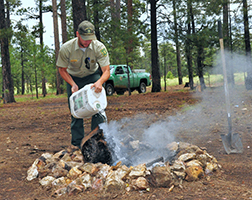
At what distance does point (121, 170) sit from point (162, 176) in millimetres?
524

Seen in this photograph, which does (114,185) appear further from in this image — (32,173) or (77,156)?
(32,173)

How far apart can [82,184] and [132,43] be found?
33.4 feet

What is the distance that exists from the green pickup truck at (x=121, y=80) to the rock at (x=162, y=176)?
10497 millimetres

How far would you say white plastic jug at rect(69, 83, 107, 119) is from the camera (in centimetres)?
324

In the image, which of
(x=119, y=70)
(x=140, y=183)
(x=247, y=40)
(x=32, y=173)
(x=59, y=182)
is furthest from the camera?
(x=119, y=70)

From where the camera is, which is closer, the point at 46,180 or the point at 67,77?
the point at 46,180

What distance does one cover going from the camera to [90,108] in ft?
10.7

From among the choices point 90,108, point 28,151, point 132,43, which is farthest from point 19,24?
point 90,108

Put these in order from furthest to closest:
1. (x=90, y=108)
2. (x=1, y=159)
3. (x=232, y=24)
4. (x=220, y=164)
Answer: (x=232, y=24) → (x=1, y=159) → (x=220, y=164) → (x=90, y=108)

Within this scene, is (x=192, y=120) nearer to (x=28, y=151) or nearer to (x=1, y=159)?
(x=28, y=151)

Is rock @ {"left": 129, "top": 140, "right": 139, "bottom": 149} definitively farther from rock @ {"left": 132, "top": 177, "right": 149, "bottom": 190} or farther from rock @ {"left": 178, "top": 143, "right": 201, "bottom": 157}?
rock @ {"left": 132, "top": 177, "right": 149, "bottom": 190}

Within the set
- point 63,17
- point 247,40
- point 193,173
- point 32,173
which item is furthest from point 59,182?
point 63,17

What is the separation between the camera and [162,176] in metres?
2.89

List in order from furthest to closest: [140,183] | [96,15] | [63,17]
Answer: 1. [63,17]
2. [96,15]
3. [140,183]
